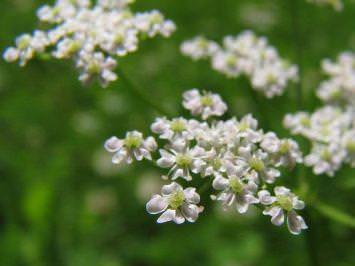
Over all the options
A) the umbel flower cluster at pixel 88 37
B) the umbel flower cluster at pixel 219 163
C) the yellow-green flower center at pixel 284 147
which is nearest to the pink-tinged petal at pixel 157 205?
the umbel flower cluster at pixel 219 163

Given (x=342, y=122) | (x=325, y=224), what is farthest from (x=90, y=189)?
(x=342, y=122)

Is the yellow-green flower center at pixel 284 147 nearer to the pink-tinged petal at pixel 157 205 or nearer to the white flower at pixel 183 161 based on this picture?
the white flower at pixel 183 161

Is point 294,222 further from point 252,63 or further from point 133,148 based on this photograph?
point 252,63

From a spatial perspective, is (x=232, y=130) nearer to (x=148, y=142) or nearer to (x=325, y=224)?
(x=148, y=142)

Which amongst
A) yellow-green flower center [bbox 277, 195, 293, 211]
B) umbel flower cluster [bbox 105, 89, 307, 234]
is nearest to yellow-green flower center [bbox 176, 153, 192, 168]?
umbel flower cluster [bbox 105, 89, 307, 234]

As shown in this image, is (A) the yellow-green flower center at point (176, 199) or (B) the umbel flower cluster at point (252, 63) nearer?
(A) the yellow-green flower center at point (176, 199)
